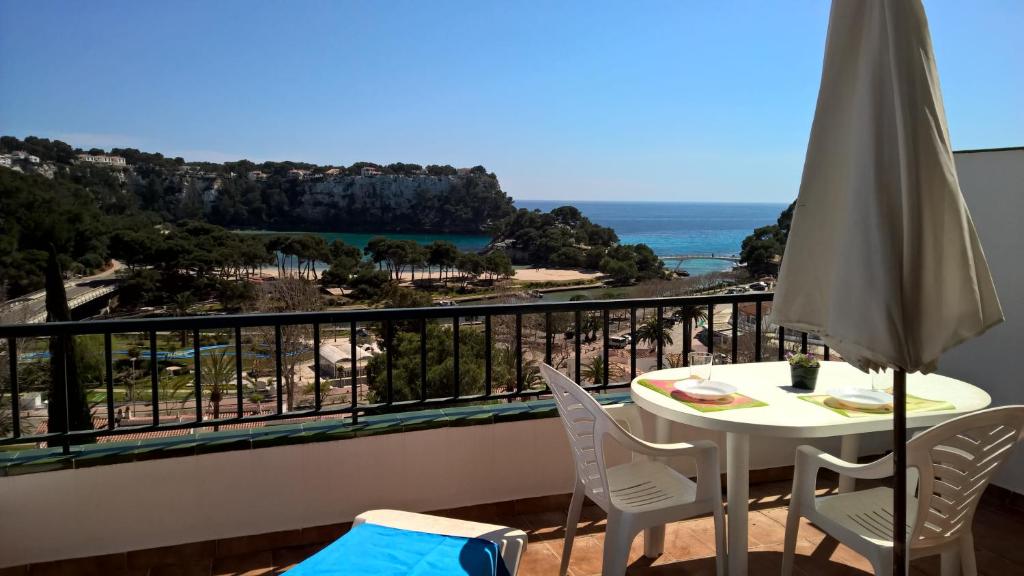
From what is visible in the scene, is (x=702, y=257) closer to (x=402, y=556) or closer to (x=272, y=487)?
(x=272, y=487)

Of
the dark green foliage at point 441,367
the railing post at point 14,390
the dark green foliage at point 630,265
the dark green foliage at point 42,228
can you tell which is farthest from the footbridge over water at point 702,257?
the railing post at point 14,390

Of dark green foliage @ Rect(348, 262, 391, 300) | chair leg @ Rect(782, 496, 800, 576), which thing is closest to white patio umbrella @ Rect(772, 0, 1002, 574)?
chair leg @ Rect(782, 496, 800, 576)

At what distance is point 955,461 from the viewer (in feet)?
6.27

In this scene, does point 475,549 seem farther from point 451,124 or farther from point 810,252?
point 451,124

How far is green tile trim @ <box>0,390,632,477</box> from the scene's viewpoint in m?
2.56

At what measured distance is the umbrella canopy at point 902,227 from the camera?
1.36 m

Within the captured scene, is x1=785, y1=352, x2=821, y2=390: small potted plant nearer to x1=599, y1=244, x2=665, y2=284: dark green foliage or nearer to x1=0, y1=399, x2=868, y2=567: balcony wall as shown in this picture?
x1=0, y1=399, x2=868, y2=567: balcony wall

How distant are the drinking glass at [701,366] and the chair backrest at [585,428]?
2.01 feet

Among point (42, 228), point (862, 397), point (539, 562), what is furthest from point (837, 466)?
point (42, 228)

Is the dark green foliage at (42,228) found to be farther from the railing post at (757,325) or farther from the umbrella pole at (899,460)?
the umbrella pole at (899,460)

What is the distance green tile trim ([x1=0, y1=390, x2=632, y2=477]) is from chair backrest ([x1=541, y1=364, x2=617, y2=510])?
2.55 feet

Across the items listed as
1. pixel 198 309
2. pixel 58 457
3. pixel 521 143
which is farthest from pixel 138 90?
pixel 58 457

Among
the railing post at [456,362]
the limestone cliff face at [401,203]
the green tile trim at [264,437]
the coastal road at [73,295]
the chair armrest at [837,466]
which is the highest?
the limestone cliff face at [401,203]

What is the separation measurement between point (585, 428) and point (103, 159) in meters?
A: 29.3
